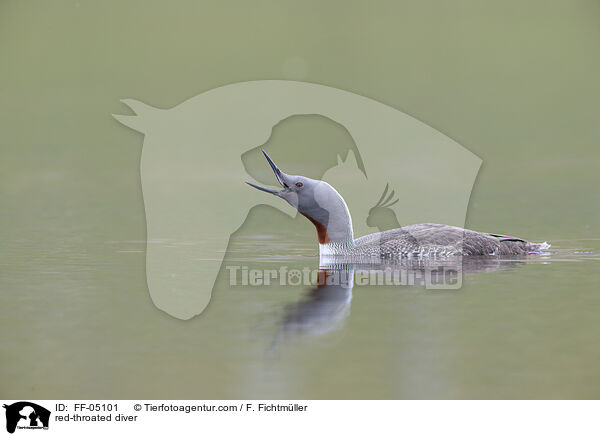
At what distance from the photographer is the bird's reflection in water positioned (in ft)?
12.9

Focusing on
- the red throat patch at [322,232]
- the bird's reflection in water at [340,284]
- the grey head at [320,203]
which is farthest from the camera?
the red throat patch at [322,232]

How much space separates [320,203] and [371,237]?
596 millimetres

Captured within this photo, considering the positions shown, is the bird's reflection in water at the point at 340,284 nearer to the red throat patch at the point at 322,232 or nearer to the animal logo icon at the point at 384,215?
the red throat patch at the point at 322,232

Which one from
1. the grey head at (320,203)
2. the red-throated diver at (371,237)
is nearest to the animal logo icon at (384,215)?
the red-throated diver at (371,237)

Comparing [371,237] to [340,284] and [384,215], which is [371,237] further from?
[384,215]

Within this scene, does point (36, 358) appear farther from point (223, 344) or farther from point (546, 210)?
point (546, 210)

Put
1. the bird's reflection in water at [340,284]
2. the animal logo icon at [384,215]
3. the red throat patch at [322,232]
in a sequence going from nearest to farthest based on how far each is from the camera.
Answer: the bird's reflection in water at [340,284], the red throat patch at [322,232], the animal logo icon at [384,215]

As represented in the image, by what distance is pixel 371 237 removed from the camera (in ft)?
19.9

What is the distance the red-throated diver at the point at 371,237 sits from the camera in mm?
5668

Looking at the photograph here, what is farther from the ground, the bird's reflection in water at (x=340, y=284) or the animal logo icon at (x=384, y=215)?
the animal logo icon at (x=384, y=215)

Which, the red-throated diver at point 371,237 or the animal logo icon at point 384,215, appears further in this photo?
the animal logo icon at point 384,215

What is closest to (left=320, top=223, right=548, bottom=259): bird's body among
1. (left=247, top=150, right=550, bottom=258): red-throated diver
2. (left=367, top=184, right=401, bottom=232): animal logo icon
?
(left=247, top=150, right=550, bottom=258): red-throated diver

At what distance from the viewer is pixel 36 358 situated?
343 cm

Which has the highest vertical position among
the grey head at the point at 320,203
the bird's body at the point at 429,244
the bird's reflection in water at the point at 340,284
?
the grey head at the point at 320,203
